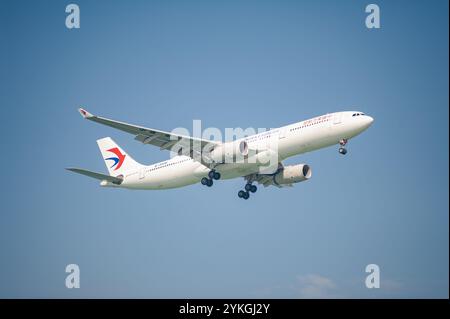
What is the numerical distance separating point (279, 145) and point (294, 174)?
5.66 meters

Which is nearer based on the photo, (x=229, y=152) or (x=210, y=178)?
(x=229, y=152)

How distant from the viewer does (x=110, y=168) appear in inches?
2339

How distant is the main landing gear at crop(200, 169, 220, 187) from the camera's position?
52.5 metres

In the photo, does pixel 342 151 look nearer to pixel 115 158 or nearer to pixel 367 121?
pixel 367 121

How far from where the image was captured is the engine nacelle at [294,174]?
5469 centimetres

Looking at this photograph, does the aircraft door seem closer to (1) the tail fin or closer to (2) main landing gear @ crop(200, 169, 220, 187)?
(2) main landing gear @ crop(200, 169, 220, 187)

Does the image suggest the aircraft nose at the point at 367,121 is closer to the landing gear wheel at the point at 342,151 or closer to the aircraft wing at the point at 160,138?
the landing gear wheel at the point at 342,151

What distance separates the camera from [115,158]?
59.5m

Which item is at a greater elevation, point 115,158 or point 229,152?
point 115,158

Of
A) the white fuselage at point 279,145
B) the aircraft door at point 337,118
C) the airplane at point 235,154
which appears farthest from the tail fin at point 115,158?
the aircraft door at point 337,118

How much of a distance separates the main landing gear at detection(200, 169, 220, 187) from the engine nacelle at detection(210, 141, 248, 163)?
1.25 m

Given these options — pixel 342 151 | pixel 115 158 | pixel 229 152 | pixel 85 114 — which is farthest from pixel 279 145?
pixel 115 158

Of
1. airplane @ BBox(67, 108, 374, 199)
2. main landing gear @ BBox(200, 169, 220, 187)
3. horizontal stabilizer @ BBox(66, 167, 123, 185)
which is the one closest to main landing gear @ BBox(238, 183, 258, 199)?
airplane @ BBox(67, 108, 374, 199)
